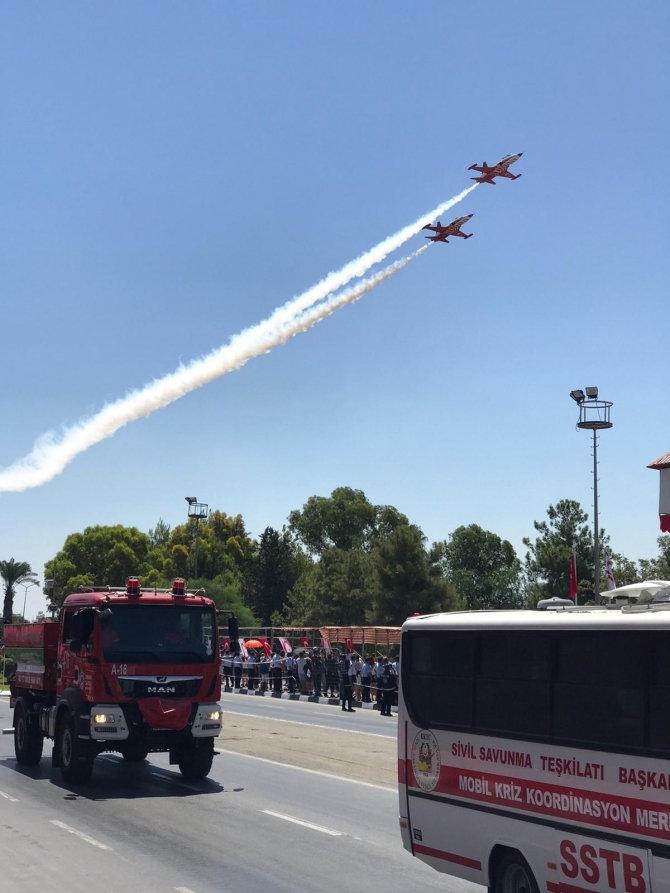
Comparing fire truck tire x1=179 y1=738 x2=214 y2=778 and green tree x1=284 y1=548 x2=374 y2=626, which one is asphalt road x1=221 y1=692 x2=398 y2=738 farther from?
green tree x1=284 y1=548 x2=374 y2=626

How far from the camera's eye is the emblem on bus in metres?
8.61

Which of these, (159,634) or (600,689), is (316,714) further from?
(600,689)

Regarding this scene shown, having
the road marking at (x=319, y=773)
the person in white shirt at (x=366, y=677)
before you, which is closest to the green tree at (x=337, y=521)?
the person in white shirt at (x=366, y=677)

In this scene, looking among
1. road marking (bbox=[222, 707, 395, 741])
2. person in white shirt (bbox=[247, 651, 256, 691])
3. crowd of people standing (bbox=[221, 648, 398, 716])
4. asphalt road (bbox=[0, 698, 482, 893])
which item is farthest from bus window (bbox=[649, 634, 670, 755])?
person in white shirt (bbox=[247, 651, 256, 691])

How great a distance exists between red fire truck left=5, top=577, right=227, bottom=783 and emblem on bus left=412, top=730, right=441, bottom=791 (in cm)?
715

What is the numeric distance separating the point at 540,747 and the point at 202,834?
5990mm

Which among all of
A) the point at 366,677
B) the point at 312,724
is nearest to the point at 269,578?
the point at 366,677

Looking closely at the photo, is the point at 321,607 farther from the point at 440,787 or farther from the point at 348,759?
the point at 440,787

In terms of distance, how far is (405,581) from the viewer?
75312mm

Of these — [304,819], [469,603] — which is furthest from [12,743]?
[469,603]

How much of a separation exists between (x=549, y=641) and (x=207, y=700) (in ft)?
30.0

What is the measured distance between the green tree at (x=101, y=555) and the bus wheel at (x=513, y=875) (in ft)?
317

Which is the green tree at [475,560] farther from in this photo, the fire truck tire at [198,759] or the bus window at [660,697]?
the bus window at [660,697]

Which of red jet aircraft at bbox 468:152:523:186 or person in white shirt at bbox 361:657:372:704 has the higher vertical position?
red jet aircraft at bbox 468:152:523:186
